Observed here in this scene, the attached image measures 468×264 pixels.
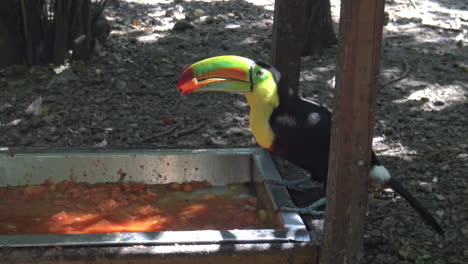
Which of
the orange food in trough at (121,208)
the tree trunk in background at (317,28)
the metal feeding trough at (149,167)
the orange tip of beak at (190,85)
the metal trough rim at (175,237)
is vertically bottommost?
the orange food in trough at (121,208)

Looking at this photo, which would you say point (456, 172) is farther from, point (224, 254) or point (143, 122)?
point (143, 122)

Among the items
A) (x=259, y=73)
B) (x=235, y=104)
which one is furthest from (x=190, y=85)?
(x=235, y=104)

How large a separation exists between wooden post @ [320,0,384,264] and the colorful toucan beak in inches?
29.6

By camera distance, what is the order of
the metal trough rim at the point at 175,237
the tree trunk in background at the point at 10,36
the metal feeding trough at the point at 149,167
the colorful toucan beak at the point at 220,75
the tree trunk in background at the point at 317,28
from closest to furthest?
1. the metal trough rim at the point at 175,237
2. the colorful toucan beak at the point at 220,75
3. the metal feeding trough at the point at 149,167
4. the tree trunk in background at the point at 10,36
5. the tree trunk in background at the point at 317,28

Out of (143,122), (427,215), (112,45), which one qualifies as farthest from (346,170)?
(112,45)

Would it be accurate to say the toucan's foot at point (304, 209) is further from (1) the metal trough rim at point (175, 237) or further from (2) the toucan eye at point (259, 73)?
(2) the toucan eye at point (259, 73)

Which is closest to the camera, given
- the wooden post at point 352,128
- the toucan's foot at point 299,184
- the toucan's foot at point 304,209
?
the wooden post at point 352,128

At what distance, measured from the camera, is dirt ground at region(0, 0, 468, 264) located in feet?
10.7

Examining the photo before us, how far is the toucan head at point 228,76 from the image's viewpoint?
2873 mm

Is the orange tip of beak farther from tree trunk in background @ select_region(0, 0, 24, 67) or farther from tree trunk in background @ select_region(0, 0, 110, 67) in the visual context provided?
tree trunk in background @ select_region(0, 0, 24, 67)

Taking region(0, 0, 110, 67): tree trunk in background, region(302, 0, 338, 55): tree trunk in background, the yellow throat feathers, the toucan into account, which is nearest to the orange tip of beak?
the toucan

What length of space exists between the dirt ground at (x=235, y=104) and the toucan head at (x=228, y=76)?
69 centimetres

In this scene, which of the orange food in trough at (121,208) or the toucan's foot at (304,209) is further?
the orange food in trough at (121,208)

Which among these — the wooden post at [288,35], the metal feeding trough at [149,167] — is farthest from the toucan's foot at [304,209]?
the wooden post at [288,35]
